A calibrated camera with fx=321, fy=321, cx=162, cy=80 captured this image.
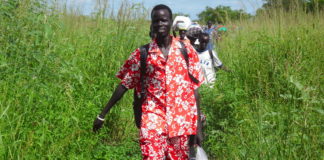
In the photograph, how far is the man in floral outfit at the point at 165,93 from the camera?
246 centimetres

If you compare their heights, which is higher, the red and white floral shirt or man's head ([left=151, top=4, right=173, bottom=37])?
man's head ([left=151, top=4, right=173, bottom=37])

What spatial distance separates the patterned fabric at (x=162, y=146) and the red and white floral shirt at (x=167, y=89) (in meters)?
0.06

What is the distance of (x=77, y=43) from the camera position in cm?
530

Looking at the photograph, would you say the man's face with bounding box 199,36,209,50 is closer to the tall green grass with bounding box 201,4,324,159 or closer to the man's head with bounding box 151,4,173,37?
the tall green grass with bounding box 201,4,324,159

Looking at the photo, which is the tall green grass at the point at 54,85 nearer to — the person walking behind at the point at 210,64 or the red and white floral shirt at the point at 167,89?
the red and white floral shirt at the point at 167,89

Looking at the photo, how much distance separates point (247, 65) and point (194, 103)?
8.33 ft

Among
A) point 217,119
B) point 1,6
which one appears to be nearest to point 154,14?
point 1,6

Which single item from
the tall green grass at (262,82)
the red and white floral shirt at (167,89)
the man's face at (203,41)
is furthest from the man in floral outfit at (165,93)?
the man's face at (203,41)

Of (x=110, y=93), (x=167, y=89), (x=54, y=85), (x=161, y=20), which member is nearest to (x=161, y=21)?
(x=161, y=20)

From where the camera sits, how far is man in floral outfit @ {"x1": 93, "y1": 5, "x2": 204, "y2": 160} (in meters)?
2.46

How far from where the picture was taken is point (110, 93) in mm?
4145

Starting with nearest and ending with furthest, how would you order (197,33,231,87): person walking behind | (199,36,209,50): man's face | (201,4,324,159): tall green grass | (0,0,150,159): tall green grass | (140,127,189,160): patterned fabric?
(140,127,189,160): patterned fabric, (0,0,150,159): tall green grass, (201,4,324,159): tall green grass, (197,33,231,87): person walking behind, (199,36,209,50): man's face

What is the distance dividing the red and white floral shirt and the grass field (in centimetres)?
53

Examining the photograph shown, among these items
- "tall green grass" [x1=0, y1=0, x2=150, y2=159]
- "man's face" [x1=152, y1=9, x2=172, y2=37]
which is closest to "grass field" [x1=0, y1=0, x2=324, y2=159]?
"tall green grass" [x1=0, y1=0, x2=150, y2=159]
